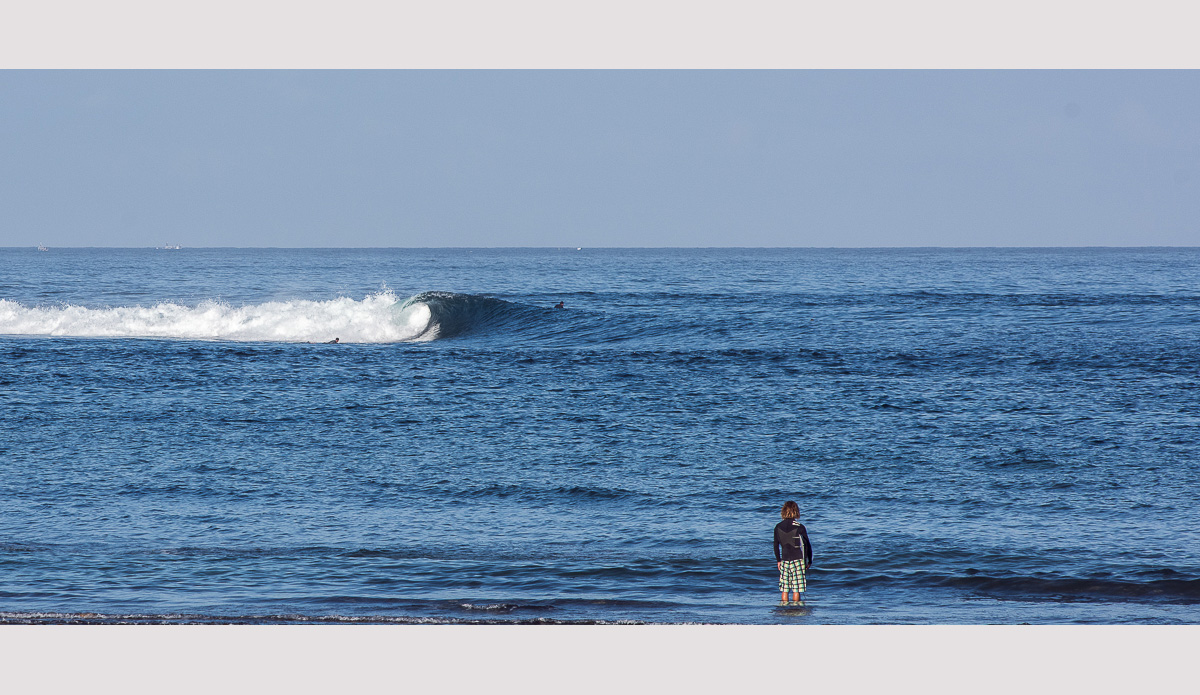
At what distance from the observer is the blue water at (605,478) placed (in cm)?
959

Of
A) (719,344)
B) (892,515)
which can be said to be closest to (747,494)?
(892,515)

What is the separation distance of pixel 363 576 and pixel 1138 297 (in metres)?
42.4

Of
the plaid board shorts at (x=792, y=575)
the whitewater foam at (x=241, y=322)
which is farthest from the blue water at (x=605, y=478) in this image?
the whitewater foam at (x=241, y=322)

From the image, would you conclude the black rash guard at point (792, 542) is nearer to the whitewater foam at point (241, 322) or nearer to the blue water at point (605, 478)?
the blue water at point (605, 478)

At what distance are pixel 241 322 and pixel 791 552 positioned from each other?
34.0 m

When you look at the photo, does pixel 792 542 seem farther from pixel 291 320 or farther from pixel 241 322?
pixel 241 322

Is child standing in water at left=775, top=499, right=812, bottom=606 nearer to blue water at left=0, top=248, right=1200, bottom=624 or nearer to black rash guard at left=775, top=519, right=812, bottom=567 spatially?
black rash guard at left=775, top=519, right=812, bottom=567

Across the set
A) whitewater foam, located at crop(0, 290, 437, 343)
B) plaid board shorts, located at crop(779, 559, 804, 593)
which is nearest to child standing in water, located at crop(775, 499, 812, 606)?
plaid board shorts, located at crop(779, 559, 804, 593)

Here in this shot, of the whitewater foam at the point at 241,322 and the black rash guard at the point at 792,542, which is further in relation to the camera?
the whitewater foam at the point at 241,322

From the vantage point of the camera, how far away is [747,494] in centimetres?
1319

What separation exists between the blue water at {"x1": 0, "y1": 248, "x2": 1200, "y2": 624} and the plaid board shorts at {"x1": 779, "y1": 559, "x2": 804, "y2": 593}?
0.24 metres

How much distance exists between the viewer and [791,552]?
30.4 ft

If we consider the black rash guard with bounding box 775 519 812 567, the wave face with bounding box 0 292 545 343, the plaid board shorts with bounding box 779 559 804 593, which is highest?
the wave face with bounding box 0 292 545 343

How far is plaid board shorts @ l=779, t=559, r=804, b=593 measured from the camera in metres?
9.29
